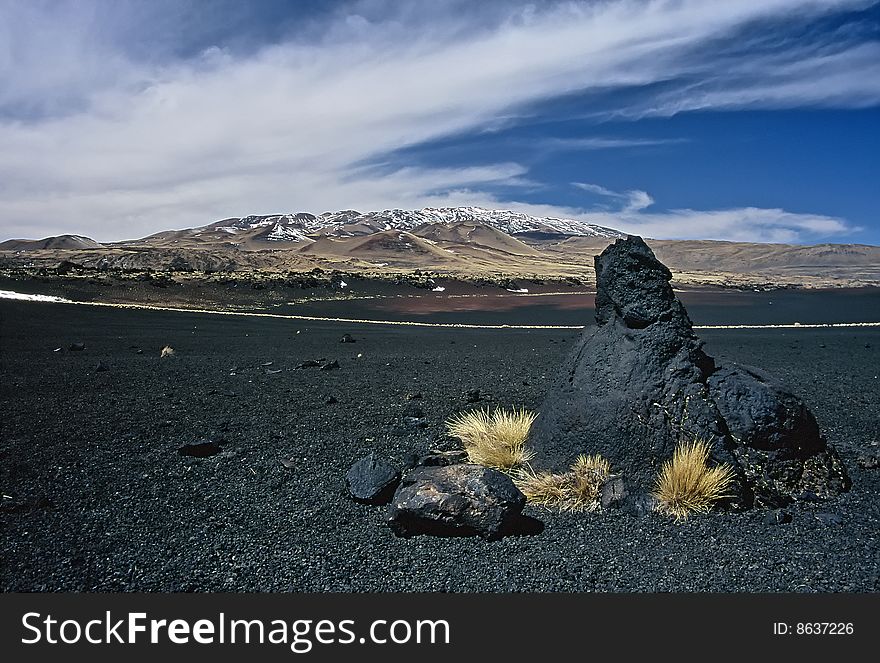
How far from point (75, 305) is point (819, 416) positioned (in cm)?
2682

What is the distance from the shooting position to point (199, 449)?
6.62 m

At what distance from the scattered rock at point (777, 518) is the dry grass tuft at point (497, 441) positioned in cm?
204

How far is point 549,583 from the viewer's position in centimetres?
400

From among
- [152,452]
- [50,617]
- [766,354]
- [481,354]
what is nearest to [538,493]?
[50,617]

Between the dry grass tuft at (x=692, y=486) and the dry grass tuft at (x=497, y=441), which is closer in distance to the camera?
the dry grass tuft at (x=692, y=486)

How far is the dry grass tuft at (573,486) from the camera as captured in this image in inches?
205

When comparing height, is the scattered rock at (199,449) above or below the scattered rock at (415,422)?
above

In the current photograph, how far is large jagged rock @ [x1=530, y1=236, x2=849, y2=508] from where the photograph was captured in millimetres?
5285

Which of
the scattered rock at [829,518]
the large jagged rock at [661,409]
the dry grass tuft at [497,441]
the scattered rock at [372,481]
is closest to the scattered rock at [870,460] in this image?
the large jagged rock at [661,409]

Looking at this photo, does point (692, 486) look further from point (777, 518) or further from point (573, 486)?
point (573, 486)

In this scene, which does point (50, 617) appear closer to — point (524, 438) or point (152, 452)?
point (152, 452)

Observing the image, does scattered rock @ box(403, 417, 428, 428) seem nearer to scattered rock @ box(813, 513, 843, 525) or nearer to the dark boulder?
the dark boulder

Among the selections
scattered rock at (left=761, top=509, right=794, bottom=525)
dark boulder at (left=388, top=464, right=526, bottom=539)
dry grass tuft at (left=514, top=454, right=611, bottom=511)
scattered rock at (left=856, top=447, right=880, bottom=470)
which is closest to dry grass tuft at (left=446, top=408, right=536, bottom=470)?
dry grass tuft at (left=514, top=454, right=611, bottom=511)

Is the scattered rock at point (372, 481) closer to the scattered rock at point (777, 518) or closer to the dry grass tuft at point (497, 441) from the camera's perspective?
the dry grass tuft at point (497, 441)
